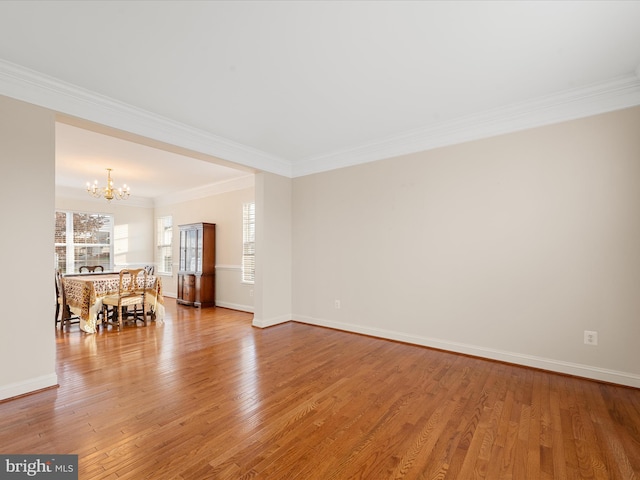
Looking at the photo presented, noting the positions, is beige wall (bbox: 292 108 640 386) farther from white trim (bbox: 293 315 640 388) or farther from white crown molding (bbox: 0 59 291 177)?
white crown molding (bbox: 0 59 291 177)

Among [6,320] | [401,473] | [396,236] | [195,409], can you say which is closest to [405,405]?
[401,473]

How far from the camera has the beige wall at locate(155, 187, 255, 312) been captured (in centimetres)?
639

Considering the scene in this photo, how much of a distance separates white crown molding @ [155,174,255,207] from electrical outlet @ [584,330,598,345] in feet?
18.3

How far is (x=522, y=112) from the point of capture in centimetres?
323

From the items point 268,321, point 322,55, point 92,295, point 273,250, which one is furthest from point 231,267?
point 322,55

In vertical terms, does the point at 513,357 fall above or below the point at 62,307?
below

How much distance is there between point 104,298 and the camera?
4949 mm

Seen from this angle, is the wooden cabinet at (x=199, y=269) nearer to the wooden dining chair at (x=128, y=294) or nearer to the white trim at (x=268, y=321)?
the wooden dining chair at (x=128, y=294)

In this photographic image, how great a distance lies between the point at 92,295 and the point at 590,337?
6.37 metres

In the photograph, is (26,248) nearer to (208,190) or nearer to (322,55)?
(322,55)

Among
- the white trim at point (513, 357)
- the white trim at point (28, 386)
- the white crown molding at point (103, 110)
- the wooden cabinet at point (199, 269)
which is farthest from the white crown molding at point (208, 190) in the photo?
the white trim at point (28, 386)

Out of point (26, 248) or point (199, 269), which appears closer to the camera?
point (26, 248)

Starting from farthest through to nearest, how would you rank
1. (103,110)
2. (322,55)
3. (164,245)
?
(164,245) → (103,110) → (322,55)

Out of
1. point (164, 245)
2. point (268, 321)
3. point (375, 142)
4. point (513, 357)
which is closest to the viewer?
point (513, 357)
